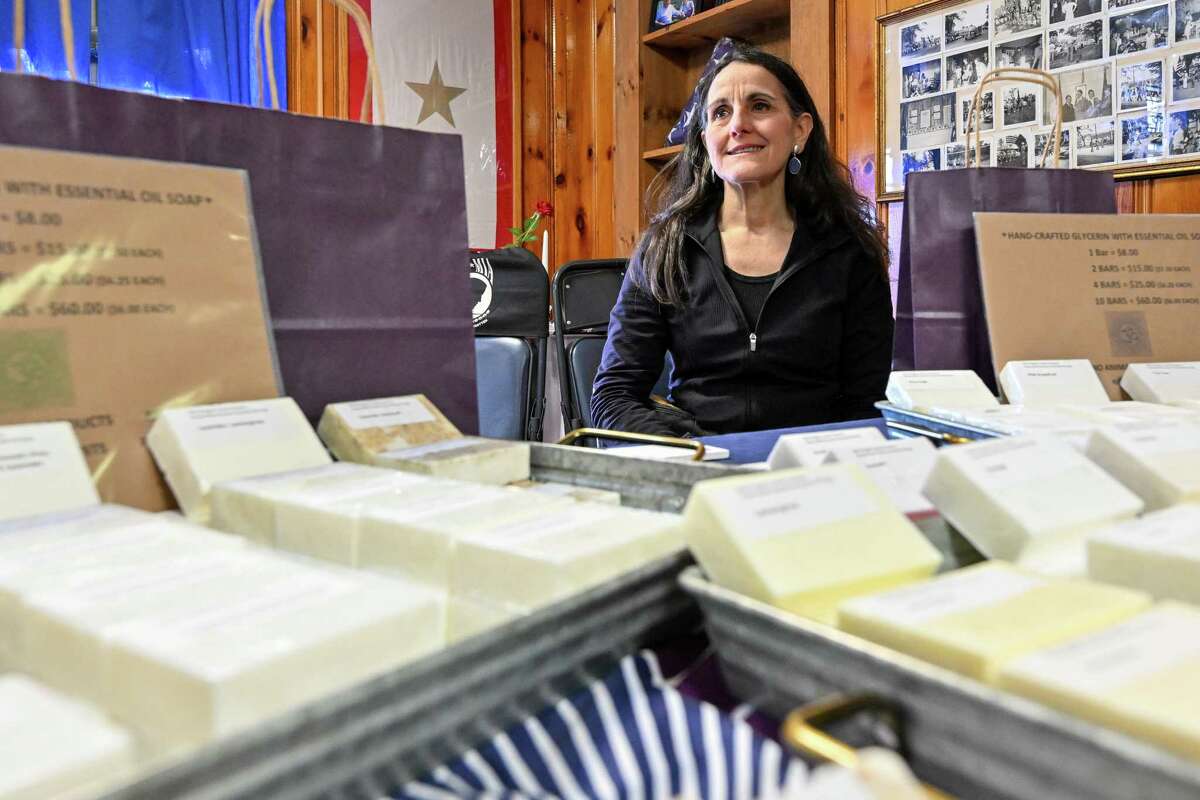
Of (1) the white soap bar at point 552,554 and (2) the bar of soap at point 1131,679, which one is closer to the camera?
(2) the bar of soap at point 1131,679

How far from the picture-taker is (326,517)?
1.73 ft

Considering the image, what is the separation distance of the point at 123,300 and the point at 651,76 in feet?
10.3

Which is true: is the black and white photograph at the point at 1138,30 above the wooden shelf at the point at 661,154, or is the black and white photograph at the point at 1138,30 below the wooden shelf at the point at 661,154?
below

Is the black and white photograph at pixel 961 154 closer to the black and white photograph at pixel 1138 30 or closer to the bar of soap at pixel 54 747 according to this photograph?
the black and white photograph at pixel 1138 30

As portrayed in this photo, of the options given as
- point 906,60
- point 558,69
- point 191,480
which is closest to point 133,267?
point 191,480

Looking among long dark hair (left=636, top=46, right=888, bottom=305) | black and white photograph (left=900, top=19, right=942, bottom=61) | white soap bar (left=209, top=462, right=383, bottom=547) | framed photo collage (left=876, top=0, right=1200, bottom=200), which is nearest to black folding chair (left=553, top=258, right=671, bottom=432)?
long dark hair (left=636, top=46, right=888, bottom=305)

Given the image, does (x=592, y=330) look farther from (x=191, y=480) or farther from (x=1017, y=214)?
(x=191, y=480)

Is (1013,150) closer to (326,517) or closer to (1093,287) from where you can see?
(1093,287)

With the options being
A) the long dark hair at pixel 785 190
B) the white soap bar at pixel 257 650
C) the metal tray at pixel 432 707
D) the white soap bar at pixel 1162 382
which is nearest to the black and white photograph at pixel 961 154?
the long dark hair at pixel 785 190

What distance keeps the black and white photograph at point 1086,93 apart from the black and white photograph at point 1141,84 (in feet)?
0.11

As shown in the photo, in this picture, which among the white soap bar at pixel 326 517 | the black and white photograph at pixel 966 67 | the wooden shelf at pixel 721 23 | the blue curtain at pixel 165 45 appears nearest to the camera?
the white soap bar at pixel 326 517

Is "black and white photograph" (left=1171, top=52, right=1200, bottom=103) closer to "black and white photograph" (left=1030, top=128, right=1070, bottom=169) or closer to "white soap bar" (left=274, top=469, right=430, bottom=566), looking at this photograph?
"black and white photograph" (left=1030, top=128, right=1070, bottom=169)

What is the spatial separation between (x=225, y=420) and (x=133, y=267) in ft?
0.48

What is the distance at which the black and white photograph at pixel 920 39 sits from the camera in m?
2.40
